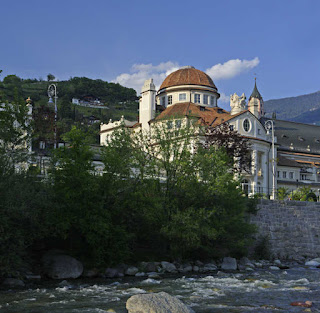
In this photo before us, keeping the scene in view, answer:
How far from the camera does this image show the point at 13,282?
23422 mm

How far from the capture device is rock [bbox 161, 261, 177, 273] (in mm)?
29422

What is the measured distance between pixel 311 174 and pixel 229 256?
2100 inches

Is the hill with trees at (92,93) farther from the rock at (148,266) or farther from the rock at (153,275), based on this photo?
the rock at (153,275)

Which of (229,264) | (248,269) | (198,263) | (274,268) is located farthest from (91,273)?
(274,268)

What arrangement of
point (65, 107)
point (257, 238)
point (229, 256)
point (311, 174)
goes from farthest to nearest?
point (65, 107)
point (311, 174)
point (257, 238)
point (229, 256)

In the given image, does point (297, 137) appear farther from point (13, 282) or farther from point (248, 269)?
point (13, 282)

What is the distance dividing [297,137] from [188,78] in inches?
1020

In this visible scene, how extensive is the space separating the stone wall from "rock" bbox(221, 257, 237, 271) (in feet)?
21.8

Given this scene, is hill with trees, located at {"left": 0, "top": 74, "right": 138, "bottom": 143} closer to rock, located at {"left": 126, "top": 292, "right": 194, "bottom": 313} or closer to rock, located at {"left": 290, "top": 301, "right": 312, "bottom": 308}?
rock, located at {"left": 290, "top": 301, "right": 312, "bottom": 308}

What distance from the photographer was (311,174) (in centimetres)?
8262

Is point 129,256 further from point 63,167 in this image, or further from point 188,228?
point 63,167

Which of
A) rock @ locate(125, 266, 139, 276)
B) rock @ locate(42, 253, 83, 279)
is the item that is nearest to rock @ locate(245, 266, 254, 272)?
rock @ locate(125, 266, 139, 276)

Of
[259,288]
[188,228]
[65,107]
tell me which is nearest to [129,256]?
[188,228]

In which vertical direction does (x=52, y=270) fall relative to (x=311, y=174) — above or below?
below
